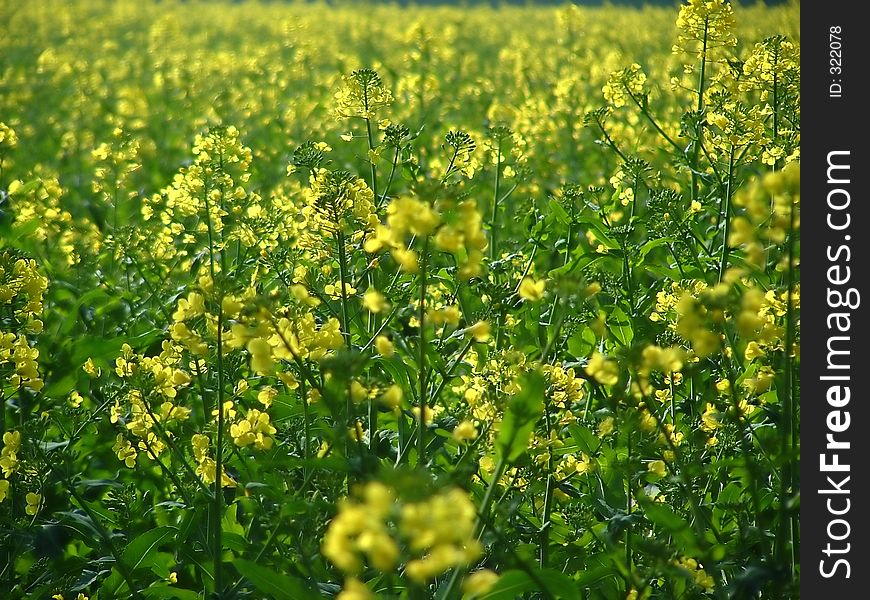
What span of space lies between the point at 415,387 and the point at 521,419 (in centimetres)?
101

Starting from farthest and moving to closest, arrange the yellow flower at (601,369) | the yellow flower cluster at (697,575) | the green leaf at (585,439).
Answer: the green leaf at (585,439) < the yellow flower cluster at (697,575) < the yellow flower at (601,369)

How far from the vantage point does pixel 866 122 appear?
2.22m

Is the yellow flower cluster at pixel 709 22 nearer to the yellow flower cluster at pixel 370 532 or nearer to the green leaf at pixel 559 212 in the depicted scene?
the green leaf at pixel 559 212

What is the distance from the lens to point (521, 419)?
1696 mm

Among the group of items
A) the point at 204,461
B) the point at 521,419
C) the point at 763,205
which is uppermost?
the point at 763,205

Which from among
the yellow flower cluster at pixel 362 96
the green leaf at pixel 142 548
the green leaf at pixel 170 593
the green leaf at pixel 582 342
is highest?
the yellow flower cluster at pixel 362 96

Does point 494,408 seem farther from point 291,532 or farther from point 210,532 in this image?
point 210,532

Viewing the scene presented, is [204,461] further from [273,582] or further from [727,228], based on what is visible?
[727,228]

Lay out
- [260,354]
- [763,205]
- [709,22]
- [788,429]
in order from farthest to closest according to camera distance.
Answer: [709,22], [788,429], [260,354], [763,205]

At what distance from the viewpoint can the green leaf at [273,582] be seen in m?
1.80

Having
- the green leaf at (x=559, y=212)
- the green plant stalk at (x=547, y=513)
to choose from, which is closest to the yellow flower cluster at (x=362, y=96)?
the green leaf at (x=559, y=212)

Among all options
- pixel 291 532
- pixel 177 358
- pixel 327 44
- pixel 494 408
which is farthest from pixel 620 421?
pixel 327 44

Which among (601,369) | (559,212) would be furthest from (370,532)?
(559,212)

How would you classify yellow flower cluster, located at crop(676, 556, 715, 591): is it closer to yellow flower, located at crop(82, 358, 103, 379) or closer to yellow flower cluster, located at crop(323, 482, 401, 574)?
yellow flower cluster, located at crop(323, 482, 401, 574)
